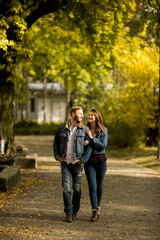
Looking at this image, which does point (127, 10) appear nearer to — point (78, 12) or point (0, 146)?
point (78, 12)

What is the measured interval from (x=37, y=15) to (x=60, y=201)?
6.99 m

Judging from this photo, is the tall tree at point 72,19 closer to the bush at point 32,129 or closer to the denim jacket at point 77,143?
the denim jacket at point 77,143

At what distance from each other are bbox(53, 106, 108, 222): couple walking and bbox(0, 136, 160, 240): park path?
0.36m

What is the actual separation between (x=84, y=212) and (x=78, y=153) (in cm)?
134

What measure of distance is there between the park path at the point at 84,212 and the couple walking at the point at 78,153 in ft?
1.18

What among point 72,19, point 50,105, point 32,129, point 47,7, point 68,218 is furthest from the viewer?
point 50,105

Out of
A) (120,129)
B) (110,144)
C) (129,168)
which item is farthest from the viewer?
(110,144)

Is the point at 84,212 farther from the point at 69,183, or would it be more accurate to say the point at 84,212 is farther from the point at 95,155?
the point at 95,155

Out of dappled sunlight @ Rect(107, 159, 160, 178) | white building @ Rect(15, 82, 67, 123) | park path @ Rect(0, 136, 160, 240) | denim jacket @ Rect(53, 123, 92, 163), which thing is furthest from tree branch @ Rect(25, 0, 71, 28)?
white building @ Rect(15, 82, 67, 123)

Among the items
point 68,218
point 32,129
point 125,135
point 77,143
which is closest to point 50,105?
point 32,129

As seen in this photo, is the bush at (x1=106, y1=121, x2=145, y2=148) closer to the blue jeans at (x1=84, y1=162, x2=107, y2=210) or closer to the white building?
the blue jeans at (x1=84, y1=162, x2=107, y2=210)


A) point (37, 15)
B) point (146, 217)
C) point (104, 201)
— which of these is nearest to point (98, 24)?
point (37, 15)

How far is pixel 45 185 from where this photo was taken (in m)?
10.7

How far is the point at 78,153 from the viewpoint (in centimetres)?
680
